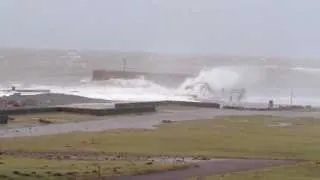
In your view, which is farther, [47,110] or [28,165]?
[47,110]

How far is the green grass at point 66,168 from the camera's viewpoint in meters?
26.6

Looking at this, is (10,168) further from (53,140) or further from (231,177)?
(53,140)

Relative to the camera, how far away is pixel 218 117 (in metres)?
61.0

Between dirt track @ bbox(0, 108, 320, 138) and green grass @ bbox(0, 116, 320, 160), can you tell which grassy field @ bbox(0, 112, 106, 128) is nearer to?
dirt track @ bbox(0, 108, 320, 138)

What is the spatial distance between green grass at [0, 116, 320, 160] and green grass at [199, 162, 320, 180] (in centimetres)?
451

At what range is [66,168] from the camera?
28.9 m

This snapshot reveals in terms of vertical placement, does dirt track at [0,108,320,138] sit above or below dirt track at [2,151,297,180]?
above

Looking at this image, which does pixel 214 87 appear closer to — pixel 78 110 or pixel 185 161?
pixel 78 110

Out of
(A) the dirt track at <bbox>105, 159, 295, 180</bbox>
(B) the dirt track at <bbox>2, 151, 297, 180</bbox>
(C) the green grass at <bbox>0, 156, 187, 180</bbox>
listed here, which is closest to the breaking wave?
(A) the dirt track at <bbox>105, 159, 295, 180</bbox>

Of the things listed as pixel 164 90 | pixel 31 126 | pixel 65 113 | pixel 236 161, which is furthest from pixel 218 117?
pixel 164 90

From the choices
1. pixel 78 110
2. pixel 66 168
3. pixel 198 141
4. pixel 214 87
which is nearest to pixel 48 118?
pixel 78 110

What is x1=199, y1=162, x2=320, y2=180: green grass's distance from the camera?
28.5 m

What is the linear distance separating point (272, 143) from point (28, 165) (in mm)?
16619

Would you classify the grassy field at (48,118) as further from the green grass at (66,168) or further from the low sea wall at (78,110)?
the green grass at (66,168)
